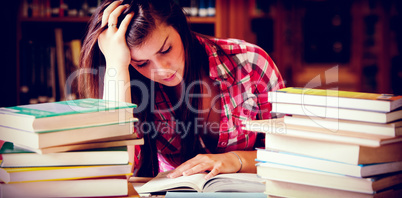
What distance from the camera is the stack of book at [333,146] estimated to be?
2.30 feet

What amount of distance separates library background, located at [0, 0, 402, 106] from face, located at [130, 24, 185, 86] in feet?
3.76

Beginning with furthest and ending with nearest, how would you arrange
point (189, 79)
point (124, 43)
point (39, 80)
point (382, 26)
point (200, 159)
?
point (382, 26)
point (39, 80)
point (189, 79)
point (124, 43)
point (200, 159)

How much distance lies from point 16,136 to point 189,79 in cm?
73

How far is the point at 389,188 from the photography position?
0.73 metres

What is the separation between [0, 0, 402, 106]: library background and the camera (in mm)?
2279

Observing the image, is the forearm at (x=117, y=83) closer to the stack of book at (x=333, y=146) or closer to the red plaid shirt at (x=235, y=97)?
the red plaid shirt at (x=235, y=97)

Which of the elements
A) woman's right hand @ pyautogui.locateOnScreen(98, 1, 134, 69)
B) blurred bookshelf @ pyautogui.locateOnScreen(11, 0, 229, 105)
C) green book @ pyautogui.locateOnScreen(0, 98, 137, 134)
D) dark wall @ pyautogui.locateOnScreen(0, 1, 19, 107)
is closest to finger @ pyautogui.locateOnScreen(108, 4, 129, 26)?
woman's right hand @ pyautogui.locateOnScreen(98, 1, 134, 69)

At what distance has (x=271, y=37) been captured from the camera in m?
3.31

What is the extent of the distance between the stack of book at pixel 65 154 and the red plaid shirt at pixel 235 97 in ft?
2.14

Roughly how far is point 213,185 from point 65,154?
31 cm

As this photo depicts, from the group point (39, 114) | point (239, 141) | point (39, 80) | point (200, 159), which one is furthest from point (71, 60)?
point (39, 114)

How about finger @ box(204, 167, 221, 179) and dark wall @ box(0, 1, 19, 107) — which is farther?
dark wall @ box(0, 1, 19, 107)

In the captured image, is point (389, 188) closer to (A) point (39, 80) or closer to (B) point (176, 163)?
(B) point (176, 163)

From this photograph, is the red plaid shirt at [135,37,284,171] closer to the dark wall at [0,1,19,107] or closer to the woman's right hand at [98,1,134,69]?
the woman's right hand at [98,1,134,69]
